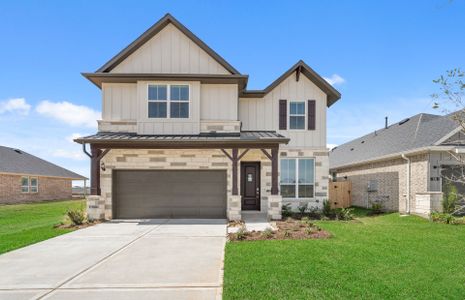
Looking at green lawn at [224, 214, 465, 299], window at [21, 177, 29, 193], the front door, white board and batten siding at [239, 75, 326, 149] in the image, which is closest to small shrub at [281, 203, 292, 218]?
the front door

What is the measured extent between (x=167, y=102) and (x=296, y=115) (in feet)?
20.2

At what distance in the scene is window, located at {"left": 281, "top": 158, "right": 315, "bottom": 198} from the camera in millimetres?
15070

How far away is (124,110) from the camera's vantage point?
14430 mm

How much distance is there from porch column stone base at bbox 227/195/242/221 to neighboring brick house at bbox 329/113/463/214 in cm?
770

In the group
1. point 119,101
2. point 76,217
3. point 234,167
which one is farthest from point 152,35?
point 76,217

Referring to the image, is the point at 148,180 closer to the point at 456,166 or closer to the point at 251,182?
the point at 251,182

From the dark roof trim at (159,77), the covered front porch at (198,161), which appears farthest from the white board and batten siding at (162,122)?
the covered front porch at (198,161)

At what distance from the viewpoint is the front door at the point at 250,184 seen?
48.6 feet

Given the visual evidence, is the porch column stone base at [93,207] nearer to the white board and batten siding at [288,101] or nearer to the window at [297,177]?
the white board and batten siding at [288,101]

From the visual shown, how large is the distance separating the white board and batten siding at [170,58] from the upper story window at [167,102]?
101cm

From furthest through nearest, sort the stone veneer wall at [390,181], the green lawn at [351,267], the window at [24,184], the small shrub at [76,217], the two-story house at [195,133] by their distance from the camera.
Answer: the window at [24,184] < the stone veneer wall at [390,181] < the two-story house at [195,133] < the small shrub at [76,217] < the green lawn at [351,267]

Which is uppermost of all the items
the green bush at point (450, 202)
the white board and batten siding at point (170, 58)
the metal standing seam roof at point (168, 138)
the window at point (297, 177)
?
the white board and batten siding at point (170, 58)

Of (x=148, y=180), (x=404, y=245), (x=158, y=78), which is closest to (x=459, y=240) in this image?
(x=404, y=245)

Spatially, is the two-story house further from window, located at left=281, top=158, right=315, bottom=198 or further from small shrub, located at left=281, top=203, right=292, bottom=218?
small shrub, located at left=281, top=203, right=292, bottom=218
